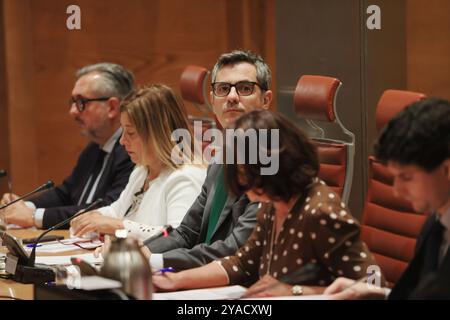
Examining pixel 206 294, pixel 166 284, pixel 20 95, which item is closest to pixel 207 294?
pixel 206 294

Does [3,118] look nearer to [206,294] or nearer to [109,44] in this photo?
[109,44]

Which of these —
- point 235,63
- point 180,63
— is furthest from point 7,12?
point 235,63

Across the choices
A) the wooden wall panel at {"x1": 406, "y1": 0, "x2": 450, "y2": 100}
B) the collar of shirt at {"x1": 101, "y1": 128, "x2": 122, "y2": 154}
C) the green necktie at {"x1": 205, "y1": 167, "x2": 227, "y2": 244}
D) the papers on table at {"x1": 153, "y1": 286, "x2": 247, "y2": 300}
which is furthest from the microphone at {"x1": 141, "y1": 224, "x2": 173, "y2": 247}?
the wooden wall panel at {"x1": 406, "y1": 0, "x2": 450, "y2": 100}

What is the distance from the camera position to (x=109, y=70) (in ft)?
15.6

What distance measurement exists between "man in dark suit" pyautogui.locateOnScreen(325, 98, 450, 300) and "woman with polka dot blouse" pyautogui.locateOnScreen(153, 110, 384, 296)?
28cm

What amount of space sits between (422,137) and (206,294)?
837mm

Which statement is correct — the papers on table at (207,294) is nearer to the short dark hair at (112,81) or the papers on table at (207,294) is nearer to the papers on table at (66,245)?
the papers on table at (66,245)

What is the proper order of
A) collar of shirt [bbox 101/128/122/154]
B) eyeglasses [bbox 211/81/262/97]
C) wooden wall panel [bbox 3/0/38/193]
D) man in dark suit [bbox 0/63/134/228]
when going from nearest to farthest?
eyeglasses [bbox 211/81/262/97]
man in dark suit [bbox 0/63/134/228]
collar of shirt [bbox 101/128/122/154]
wooden wall panel [bbox 3/0/38/193]

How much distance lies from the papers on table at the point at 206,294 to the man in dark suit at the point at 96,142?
1.89 metres

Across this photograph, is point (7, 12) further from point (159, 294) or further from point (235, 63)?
point (159, 294)

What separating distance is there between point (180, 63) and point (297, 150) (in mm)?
4130

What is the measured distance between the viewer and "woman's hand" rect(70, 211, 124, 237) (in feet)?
11.6

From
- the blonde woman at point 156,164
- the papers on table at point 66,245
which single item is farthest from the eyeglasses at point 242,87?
the papers on table at point 66,245

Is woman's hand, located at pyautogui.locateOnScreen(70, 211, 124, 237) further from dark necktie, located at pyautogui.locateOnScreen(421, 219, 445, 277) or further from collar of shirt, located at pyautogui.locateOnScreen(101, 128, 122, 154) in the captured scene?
dark necktie, located at pyautogui.locateOnScreen(421, 219, 445, 277)
